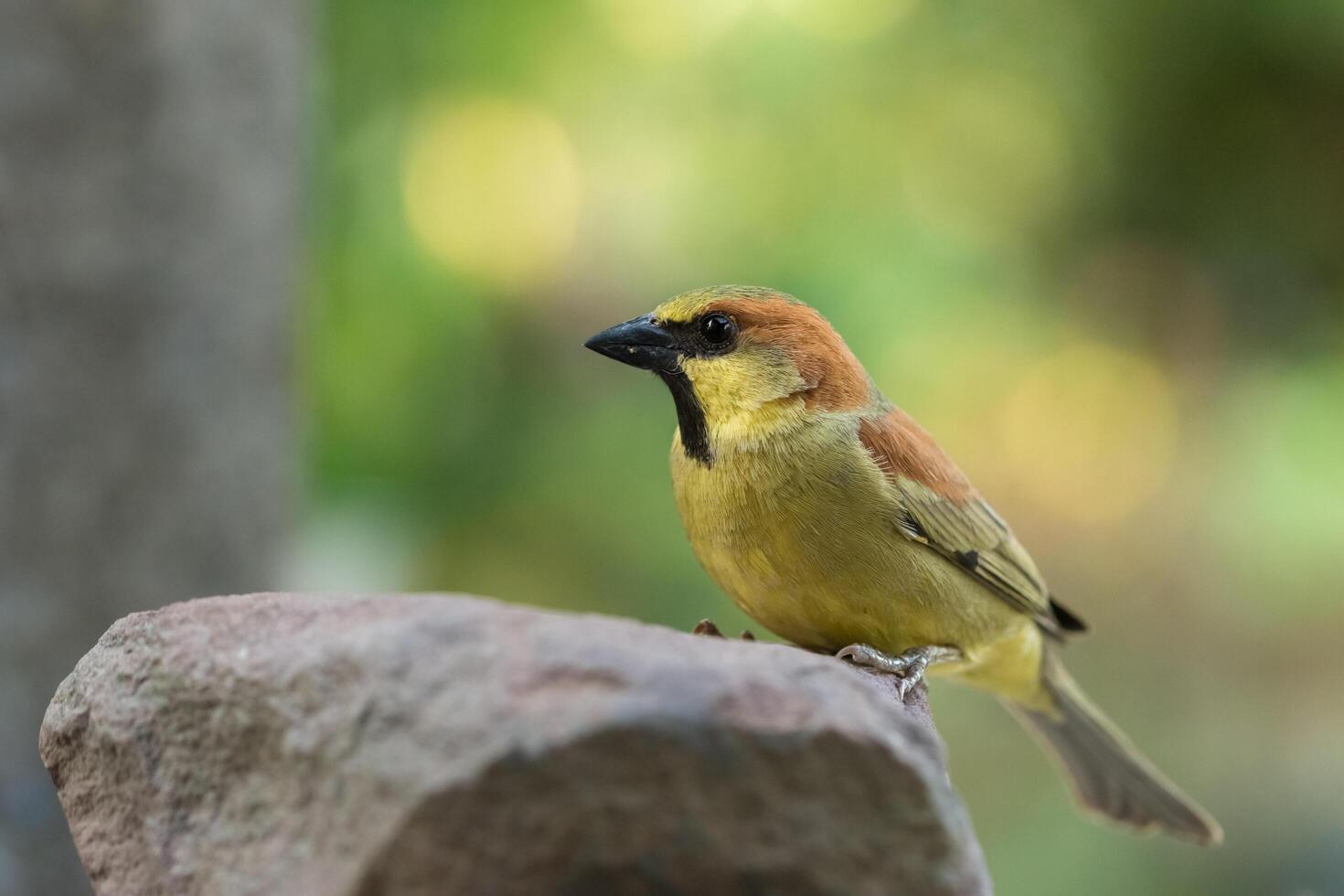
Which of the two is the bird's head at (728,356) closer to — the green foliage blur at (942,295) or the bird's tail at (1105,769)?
the bird's tail at (1105,769)

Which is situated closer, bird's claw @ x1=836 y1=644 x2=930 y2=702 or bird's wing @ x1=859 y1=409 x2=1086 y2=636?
bird's claw @ x1=836 y1=644 x2=930 y2=702

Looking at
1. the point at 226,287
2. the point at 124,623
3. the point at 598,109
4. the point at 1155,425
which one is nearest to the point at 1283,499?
the point at 1155,425

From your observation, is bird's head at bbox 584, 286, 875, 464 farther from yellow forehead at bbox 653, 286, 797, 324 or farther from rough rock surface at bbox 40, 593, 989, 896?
rough rock surface at bbox 40, 593, 989, 896

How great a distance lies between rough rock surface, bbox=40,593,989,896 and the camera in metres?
1.60

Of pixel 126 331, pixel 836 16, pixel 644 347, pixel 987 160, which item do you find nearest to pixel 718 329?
pixel 644 347

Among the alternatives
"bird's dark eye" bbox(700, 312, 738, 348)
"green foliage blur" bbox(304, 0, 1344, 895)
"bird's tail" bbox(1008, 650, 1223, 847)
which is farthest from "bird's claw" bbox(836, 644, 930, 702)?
"green foliage blur" bbox(304, 0, 1344, 895)

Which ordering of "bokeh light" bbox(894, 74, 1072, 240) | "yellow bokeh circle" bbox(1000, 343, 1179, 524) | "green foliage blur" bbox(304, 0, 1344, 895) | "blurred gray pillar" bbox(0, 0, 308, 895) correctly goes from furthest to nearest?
1. "yellow bokeh circle" bbox(1000, 343, 1179, 524)
2. "bokeh light" bbox(894, 74, 1072, 240)
3. "green foliage blur" bbox(304, 0, 1344, 895)
4. "blurred gray pillar" bbox(0, 0, 308, 895)

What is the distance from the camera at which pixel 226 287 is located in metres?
4.70

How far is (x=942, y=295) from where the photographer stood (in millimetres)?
6141

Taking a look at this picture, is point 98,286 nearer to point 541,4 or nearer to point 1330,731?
point 541,4

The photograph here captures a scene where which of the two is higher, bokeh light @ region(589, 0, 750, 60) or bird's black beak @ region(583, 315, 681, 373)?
bokeh light @ region(589, 0, 750, 60)

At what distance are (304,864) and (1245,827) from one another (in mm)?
5211

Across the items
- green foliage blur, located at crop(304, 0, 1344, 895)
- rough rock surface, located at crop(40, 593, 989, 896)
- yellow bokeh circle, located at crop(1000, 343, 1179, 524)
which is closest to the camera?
rough rock surface, located at crop(40, 593, 989, 896)

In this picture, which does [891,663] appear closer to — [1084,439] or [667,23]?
[1084,439]
